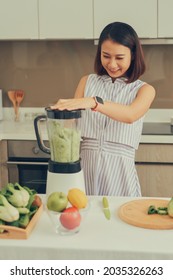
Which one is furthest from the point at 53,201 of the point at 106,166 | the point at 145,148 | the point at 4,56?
the point at 4,56

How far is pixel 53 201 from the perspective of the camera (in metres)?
1.56

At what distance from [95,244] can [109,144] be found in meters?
0.76

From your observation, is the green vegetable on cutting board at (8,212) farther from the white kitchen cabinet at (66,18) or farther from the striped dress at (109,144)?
the white kitchen cabinet at (66,18)

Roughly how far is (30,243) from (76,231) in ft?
0.52

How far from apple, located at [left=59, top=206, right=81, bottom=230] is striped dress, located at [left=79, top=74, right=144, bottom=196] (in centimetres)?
67

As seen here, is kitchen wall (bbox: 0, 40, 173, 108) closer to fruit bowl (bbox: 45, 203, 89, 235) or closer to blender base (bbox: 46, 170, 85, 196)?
blender base (bbox: 46, 170, 85, 196)

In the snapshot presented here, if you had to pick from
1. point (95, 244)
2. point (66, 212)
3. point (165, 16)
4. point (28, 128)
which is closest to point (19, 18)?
point (28, 128)

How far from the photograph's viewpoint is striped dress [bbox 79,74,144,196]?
2170 millimetres

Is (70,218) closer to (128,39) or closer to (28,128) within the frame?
(128,39)

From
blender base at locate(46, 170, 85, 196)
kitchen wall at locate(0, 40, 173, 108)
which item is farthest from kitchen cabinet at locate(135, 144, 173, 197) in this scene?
blender base at locate(46, 170, 85, 196)

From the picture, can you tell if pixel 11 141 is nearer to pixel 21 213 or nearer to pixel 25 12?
pixel 25 12

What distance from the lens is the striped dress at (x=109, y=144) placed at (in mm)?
2170

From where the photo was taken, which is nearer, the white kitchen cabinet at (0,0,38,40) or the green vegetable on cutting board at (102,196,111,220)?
the green vegetable on cutting board at (102,196,111,220)

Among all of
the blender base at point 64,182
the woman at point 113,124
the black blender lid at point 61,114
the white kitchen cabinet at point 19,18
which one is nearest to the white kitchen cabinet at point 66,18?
the white kitchen cabinet at point 19,18
